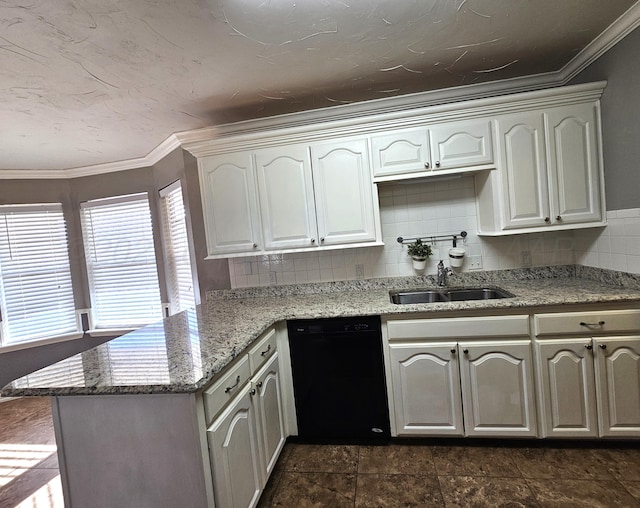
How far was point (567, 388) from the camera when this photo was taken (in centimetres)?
193

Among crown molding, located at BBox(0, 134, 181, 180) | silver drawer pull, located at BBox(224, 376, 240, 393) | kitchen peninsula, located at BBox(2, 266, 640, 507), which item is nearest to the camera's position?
kitchen peninsula, located at BBox(2, 266, 640, 507)

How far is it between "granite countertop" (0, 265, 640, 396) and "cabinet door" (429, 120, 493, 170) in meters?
0.87

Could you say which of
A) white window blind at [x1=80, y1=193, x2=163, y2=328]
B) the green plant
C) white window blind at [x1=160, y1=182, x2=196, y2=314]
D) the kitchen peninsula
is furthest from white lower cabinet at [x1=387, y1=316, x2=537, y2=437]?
white window blind at [x1=80, y1=193, x2=163, y2=328]

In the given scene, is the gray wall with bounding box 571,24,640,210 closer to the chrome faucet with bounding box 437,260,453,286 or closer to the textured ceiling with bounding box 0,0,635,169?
the textured ceiling with bounding box 0,0,635,169

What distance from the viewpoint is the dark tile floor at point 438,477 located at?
1692mm

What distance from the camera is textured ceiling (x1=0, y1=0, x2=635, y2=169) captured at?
147 centimetres

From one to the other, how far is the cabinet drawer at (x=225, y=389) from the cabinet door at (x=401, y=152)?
1534mm

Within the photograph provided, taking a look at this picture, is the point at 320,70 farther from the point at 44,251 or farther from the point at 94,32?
the point at 44,251

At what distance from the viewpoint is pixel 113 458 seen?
1276mm

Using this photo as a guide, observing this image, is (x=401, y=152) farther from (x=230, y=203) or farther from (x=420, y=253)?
(x=230, y=203)

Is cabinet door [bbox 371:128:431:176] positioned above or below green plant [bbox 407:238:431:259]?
above

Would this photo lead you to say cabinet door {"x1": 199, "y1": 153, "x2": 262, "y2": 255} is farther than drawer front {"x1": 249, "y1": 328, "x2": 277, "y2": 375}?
Yes

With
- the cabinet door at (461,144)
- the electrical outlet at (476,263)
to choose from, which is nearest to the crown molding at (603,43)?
the cabinet door at (461,144)

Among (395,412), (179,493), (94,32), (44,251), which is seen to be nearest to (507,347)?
(395,412)
